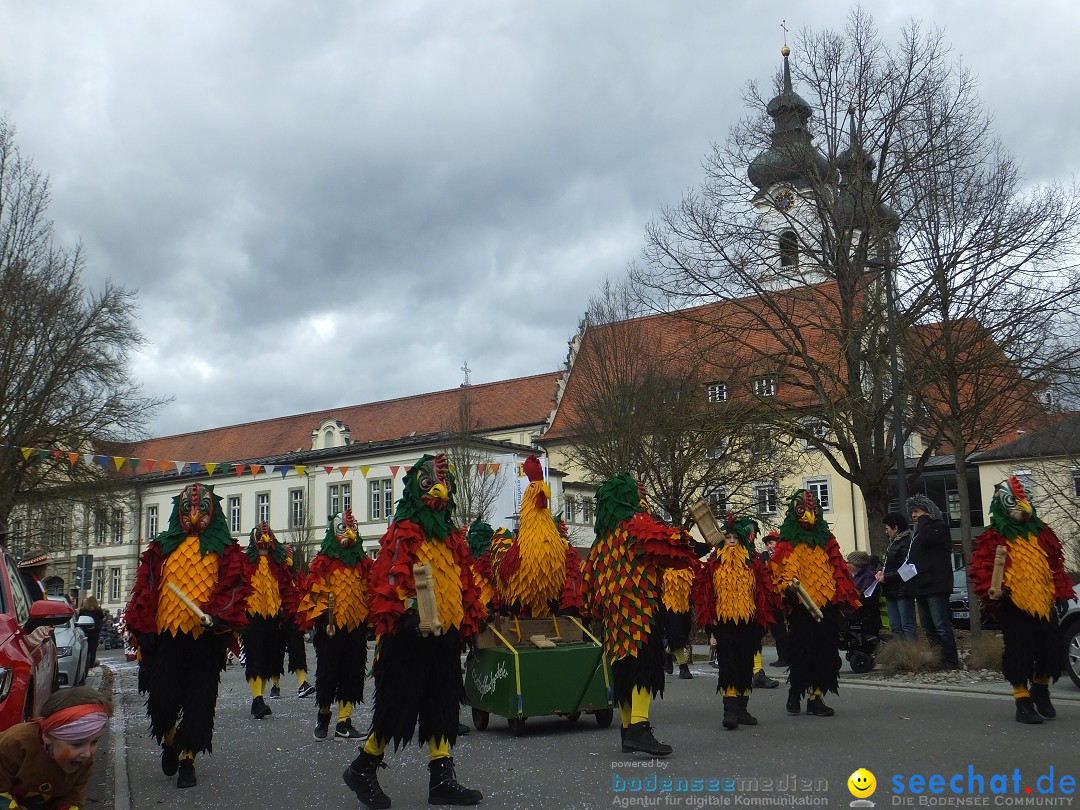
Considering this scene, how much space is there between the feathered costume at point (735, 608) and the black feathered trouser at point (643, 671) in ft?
5.45

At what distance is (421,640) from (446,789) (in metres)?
0.92

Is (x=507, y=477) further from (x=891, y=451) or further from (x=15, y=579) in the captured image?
(x=15, y=579)

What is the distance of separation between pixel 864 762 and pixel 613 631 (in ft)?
6.55

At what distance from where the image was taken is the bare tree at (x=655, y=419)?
24703 mm

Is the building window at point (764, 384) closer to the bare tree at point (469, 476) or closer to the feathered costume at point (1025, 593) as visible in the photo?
the feathered costume at point (1025, 593)

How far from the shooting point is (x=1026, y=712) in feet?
28.6

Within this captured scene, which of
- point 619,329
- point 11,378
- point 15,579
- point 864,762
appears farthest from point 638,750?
point 11,378

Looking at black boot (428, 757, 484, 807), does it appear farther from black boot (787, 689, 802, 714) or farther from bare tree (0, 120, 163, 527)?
bare tree (0, 120, 163, 527)

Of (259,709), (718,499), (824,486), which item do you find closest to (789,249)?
(718,499)

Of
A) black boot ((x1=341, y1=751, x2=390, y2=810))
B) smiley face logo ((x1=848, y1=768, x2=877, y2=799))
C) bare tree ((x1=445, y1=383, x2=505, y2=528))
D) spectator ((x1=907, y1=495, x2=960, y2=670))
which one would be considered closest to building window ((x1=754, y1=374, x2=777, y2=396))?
spectator ((x1=907, y1=495, x2=960, y2=670))

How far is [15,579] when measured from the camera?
7.56 m

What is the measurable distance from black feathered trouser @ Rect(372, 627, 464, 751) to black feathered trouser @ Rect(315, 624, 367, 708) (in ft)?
11.0

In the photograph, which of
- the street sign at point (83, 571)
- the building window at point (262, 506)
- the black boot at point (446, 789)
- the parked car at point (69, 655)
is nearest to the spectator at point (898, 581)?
the black boot at point (446, 789)

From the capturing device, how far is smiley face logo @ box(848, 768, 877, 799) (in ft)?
19.9
